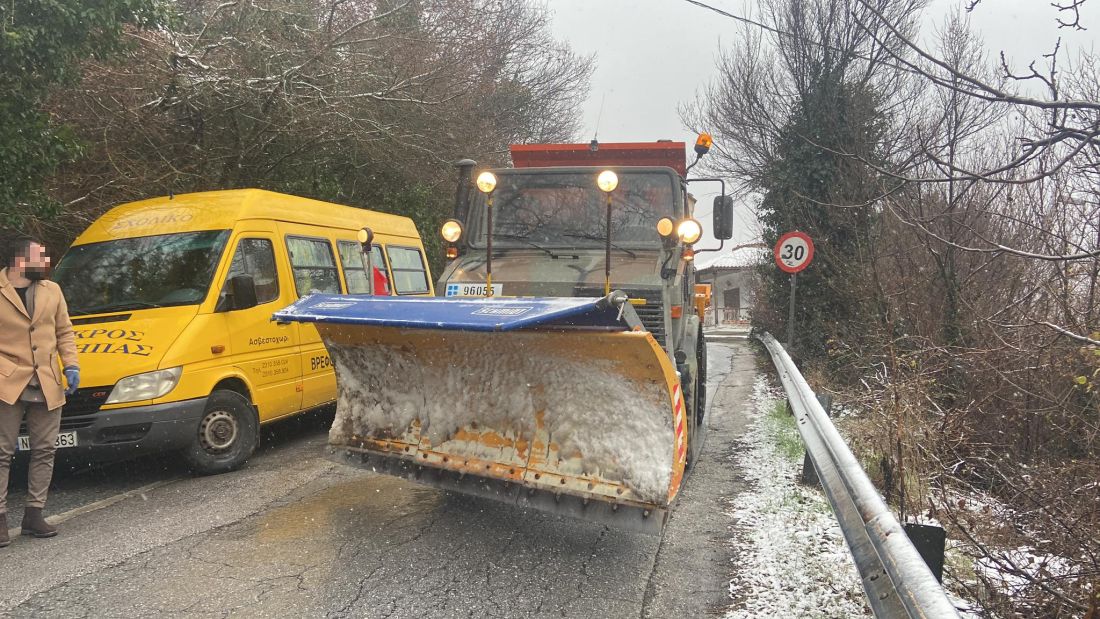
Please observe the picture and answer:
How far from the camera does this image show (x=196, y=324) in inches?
203

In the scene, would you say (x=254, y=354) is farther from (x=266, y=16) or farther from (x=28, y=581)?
(x=266, y=16)

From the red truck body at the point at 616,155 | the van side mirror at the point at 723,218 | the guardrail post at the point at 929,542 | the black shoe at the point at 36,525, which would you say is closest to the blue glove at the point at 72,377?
the black shoe at the point at 36,525

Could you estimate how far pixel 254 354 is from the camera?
5.68 m

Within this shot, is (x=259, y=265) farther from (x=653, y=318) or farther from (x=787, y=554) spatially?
(x=787, y=554)

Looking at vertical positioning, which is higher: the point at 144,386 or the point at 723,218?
the point at 723,218

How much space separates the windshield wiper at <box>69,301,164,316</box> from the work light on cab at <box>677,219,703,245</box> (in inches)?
159

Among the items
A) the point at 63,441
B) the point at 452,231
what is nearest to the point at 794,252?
the point at 452,231

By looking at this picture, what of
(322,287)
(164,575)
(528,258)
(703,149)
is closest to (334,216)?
(322,287)

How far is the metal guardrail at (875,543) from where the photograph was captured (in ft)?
5.86

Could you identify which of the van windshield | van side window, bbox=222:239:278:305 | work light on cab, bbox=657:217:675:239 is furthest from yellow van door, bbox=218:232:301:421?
work light on cab, bbox=657:217:675:239

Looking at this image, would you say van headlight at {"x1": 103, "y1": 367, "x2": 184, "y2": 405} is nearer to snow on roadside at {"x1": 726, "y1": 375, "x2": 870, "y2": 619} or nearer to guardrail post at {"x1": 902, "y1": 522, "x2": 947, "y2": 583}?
snow on roadside at {"x1": 726, "y1": 375, "x2": 870, "y2": 619}

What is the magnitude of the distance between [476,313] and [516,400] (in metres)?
0.85

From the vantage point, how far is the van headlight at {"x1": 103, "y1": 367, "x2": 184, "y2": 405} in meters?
4.68

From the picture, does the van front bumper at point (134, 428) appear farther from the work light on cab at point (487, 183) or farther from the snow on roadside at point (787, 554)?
the snow on roadside at point (787, 554)
